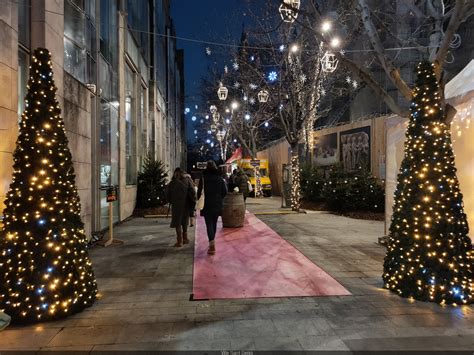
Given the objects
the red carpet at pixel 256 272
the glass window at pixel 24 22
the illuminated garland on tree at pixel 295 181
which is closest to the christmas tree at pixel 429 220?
the red carpet at pixel 256 272

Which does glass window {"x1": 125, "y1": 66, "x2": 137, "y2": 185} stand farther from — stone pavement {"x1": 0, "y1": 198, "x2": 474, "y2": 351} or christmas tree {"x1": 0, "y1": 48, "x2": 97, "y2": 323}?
christmas tree {"x1": 0, "y1": 48, "x2": 97, "y2": 323}

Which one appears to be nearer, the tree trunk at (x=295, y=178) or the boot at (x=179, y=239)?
the boot at (x=179, y=239)

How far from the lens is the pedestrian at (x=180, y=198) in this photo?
8.88 meters

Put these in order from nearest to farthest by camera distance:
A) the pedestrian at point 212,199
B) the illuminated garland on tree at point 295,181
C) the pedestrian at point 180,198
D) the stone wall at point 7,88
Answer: the stone wall at point 7,88
the pedestrian at point 212,199
the pedestrian at point 180,198
the illuminated garland on tree at point 295,181

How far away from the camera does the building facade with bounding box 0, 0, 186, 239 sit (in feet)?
20.8

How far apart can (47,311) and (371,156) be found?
50.7 ft

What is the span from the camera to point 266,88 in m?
→ 18.0

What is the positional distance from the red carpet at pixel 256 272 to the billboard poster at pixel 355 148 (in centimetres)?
946

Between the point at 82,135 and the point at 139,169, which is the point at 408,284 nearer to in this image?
the point at 82,135

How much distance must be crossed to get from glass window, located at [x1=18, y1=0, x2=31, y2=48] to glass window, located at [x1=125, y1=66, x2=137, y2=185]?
26.4 ft

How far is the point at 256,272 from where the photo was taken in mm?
6820

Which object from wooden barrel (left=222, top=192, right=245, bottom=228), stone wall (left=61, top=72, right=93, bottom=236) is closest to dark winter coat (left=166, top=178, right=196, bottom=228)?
stone wall (left=61, top=72, right=93, bottom=236)

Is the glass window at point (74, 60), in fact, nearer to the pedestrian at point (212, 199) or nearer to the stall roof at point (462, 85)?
the pedestrian at point (212, 199)

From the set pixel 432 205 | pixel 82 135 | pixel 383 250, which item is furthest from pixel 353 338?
pixel 82 135
